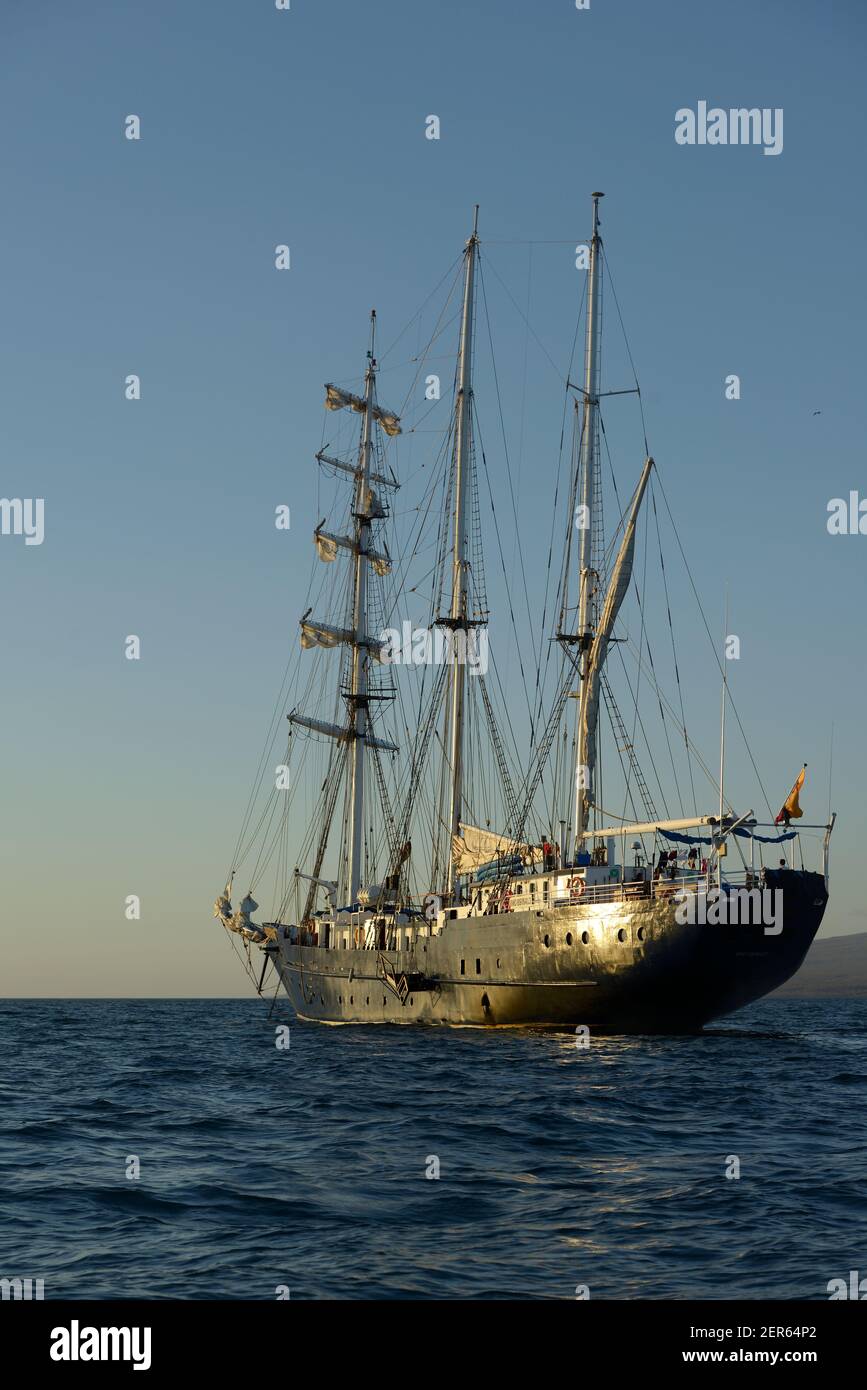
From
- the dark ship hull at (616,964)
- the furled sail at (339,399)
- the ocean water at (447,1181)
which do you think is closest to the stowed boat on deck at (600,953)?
the dark ship hull at (616,964)

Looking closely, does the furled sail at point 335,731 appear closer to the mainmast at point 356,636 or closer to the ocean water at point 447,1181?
the mainmast at point 356,636

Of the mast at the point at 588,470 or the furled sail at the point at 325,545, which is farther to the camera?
the furled sail at the point at 325,545

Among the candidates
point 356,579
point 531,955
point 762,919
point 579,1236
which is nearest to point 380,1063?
point 531,955

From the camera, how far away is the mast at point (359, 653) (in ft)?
262

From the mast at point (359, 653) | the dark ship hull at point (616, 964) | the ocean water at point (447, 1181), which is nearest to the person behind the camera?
the ocean water at point (447, 1181)

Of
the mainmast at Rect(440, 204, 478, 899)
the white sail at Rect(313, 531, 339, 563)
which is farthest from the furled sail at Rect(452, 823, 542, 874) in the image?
the white sail at Rect(313, 531, 339, 563)

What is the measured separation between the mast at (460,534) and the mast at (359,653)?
914 centimetres

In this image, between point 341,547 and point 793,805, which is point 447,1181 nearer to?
point 793,805

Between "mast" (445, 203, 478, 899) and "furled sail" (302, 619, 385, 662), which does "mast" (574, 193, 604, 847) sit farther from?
"furled sail" (302, 619, 385, 662)

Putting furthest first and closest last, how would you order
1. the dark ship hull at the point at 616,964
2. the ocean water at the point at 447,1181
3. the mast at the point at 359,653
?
1. the mast at the point at 359,653
2. the dark ship hull at the point at 616,964
3. the ocean water at the point at 447,1181

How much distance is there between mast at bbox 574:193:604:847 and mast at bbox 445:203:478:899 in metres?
7.78

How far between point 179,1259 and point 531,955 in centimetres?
3858

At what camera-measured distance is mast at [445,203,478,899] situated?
72.4 metres

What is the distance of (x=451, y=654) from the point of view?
2918 inches
